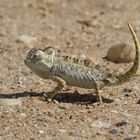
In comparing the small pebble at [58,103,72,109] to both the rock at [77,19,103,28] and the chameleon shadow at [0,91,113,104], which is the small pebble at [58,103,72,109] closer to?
the chameleon shadow at [0,91,113,104]

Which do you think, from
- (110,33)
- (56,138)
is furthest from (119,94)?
(110,33)

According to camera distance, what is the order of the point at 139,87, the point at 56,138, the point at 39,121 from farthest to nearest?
the point at 139,87 → the point at 39,121 → the point at 56,138

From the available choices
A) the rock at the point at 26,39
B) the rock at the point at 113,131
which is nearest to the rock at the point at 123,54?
the rock at the point at 26,39

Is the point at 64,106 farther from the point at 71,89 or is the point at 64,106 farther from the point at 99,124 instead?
the point at 71,89

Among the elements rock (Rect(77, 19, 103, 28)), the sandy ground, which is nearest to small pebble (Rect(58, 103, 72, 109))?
the sandy ground

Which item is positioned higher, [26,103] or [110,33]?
[110,33]

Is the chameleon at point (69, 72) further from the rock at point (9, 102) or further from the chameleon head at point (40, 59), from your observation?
the rock at point (9, 102)

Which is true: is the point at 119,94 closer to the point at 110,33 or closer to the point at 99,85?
the point at 99,85
